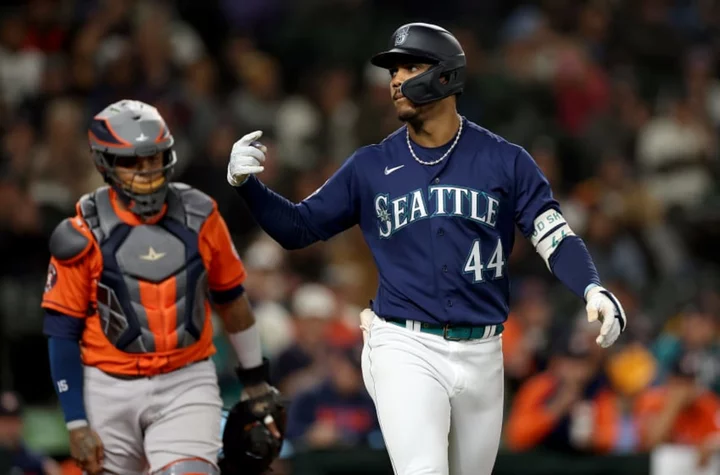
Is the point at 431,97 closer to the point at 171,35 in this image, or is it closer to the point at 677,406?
the point at 677,406

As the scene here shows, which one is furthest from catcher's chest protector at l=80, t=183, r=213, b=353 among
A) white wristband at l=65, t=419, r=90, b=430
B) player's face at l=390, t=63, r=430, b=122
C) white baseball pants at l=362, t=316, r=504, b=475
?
player's face at l=390, t=63, r=430, b=122

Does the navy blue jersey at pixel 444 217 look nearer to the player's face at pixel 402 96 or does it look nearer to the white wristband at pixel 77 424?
the player's face at pixel 402 96

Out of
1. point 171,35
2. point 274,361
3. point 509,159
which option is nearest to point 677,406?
point 274,361

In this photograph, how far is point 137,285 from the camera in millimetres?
5887

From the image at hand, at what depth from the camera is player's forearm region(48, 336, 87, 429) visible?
590 centimetres

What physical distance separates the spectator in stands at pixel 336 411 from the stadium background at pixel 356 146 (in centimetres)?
1

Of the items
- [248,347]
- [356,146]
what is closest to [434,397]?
[248,347]

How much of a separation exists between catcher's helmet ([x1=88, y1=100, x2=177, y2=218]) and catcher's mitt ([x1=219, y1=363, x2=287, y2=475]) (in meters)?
1.02

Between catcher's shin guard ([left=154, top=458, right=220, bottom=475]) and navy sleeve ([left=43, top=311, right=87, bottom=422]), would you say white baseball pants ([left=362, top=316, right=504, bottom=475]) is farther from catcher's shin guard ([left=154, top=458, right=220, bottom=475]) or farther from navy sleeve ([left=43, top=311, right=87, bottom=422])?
navy sleeve ([left=43, top=311, right=87, bottom=422])

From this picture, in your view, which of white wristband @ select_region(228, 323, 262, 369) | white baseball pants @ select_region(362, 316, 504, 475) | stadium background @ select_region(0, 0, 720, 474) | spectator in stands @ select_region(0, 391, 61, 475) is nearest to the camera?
white baseball pants @ select_region(362, 316, 504, 475)

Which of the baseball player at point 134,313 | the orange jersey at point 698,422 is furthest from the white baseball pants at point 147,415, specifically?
the orange jersey at point 698,422

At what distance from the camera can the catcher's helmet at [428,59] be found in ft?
17.7

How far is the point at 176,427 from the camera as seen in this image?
5.92 meters

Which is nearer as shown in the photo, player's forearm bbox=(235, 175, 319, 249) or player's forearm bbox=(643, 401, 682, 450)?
player's forearm bbox=(235, 175, 319, 249)
